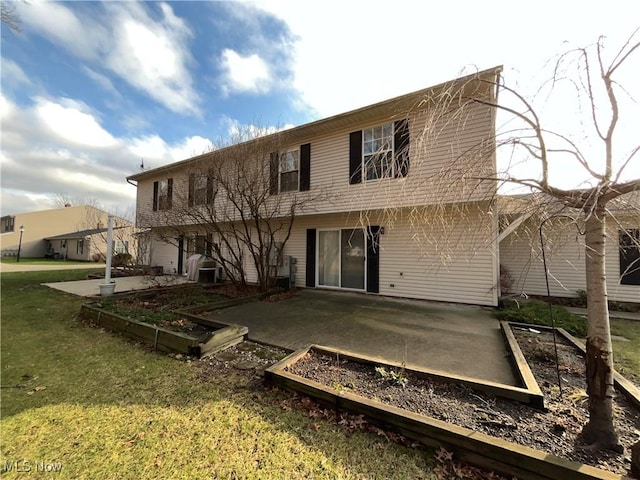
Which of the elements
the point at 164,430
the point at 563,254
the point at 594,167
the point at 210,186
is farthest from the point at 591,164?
the point at 210,186

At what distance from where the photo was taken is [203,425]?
234cm

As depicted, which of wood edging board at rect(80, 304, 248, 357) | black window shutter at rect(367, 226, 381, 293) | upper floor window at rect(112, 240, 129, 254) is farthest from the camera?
upper floor window at rect(112, 240, 129, 254)

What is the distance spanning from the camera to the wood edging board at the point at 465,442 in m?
1.64

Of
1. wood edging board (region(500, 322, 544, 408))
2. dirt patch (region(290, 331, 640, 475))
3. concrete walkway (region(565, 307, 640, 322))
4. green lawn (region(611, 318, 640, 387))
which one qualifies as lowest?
green lawn (region(611, 318, 640, 387))

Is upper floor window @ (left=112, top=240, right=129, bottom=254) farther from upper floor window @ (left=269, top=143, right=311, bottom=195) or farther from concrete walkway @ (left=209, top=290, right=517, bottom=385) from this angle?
concrete walkway @ (left=209, top=290, right=517, bottom=385)

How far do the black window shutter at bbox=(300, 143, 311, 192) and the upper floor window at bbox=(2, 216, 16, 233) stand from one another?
140ft

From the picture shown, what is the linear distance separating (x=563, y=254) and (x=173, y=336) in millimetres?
10360

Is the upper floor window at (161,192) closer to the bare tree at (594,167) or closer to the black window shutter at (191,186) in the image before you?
the black window shutter at (191,186)

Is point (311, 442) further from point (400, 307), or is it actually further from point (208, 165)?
point (208, 165)

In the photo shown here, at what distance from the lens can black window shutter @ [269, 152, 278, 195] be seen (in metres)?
8.32

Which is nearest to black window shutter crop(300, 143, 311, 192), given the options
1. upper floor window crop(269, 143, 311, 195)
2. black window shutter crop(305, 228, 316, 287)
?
upper floor window crop(269, 143, 311, 195)

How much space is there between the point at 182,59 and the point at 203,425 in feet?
31.5

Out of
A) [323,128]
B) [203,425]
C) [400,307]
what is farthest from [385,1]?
[400,307]

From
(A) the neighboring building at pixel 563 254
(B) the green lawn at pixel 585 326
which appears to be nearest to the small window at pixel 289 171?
(A) the neighboring building at pixel 563 254
